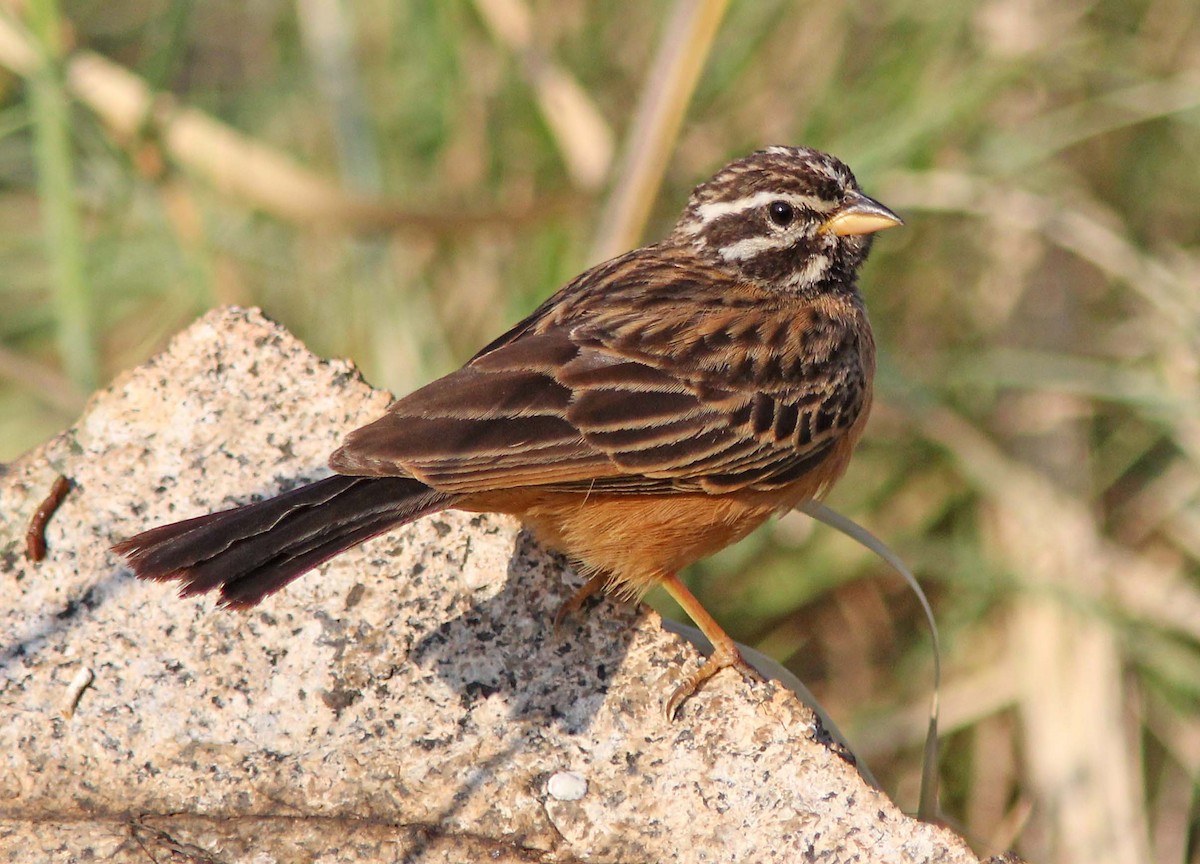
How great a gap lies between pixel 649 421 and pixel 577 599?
1.76 ft

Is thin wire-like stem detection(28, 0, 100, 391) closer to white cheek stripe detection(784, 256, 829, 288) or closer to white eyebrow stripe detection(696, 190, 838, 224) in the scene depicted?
white eyebrow stripe detection(696, 190, 838, 224)

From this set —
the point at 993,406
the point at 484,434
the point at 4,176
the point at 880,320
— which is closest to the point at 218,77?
the point at 4,176

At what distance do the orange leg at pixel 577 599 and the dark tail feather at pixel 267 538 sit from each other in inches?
19.3

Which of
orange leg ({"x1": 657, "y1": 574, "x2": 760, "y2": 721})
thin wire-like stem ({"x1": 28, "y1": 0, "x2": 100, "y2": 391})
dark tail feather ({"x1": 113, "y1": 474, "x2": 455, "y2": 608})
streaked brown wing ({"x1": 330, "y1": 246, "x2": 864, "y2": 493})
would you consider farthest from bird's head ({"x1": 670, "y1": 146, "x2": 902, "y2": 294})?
thin wire-like stem ({"x1": 28, "y1": 0, "x2": 100, "y2": 391})

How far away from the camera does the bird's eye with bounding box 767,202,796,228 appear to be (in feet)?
15.3

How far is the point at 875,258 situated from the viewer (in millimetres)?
6770

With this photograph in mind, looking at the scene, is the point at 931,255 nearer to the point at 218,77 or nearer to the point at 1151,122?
the point at 1151,122

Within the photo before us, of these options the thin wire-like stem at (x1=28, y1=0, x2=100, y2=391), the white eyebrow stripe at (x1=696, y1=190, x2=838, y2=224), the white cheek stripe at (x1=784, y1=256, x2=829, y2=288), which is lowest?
the white cheek stripe at (x1=784, y1=256, x2=829, y2=288)

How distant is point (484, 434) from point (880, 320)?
369 cm

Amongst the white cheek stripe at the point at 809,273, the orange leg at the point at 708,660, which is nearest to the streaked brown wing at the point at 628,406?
Result: the white cheek stripe at the point at 809,273

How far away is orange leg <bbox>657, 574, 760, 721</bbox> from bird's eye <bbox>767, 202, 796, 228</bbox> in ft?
4.09

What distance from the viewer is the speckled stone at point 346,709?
3.26m

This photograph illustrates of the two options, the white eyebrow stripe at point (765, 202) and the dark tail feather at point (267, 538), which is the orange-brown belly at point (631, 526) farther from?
the white eyebrow stripe at point (765, 202)

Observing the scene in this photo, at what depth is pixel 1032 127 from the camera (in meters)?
6.71
